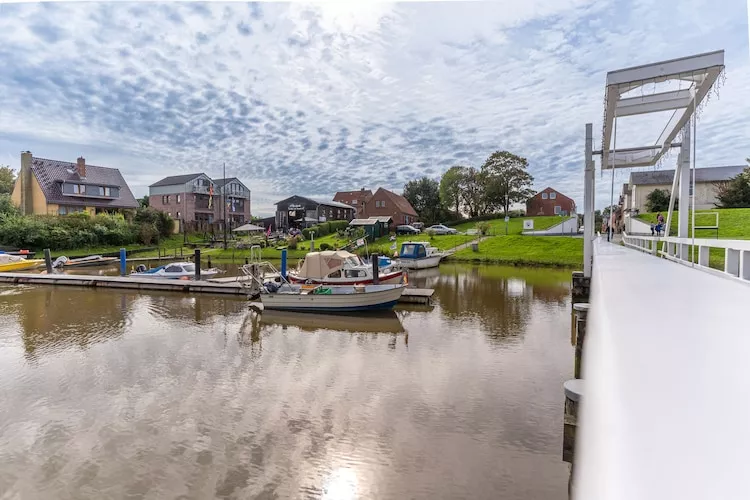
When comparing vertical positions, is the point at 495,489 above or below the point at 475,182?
below

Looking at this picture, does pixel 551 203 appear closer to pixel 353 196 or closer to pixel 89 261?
pixel 353 196

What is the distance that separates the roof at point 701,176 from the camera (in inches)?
1658

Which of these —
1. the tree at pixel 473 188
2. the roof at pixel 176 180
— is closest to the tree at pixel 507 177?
the tree at pixel 473 188

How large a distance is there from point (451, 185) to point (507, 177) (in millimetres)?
8028

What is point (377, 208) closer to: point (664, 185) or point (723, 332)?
point (664, 185)

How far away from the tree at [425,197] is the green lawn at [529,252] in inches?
1016

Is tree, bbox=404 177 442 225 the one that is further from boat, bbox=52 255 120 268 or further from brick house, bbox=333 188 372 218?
boat, bbox=52 255 120 268

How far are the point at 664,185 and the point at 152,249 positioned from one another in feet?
173

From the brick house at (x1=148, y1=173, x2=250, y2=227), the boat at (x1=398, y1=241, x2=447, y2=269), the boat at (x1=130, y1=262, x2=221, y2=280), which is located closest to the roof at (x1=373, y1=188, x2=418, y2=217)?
the brick house at (x1=148, y1=173, x2=250, y2=227)

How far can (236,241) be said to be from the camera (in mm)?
42719

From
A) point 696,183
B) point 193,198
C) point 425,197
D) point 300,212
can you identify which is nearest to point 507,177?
point 425,197

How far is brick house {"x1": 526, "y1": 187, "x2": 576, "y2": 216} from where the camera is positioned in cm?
5938

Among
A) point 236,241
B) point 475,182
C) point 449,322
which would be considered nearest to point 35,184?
point 236,241

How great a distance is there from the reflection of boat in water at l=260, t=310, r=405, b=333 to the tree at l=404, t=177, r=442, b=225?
4939 cm
